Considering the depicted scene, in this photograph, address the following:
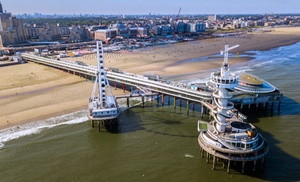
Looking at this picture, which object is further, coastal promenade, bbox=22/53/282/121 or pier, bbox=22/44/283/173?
coastal promenade, bbox=22/53/282/121

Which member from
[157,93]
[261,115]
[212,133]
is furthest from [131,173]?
[261,115]

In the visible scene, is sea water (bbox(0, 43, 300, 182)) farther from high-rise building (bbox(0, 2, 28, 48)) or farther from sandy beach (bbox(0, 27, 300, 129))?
high-rise building (bbox(0, 2, 28, 48))

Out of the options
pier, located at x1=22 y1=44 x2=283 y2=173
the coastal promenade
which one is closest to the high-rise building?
pier, located at x1=22 y1=44 x2=283 y2=173

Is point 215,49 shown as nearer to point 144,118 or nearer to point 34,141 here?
point 144,118

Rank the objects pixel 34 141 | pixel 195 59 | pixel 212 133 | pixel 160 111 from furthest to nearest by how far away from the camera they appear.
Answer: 1. pixel 195 59
2. pixel 160 111
3. pixel 34 141
4. pixel 212 133

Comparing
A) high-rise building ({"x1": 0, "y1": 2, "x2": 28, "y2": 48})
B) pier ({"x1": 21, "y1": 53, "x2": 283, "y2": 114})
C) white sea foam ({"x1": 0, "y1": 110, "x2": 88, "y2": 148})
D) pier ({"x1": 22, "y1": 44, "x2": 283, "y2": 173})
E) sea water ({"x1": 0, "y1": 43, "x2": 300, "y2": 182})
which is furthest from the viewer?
high-rise building ({"x1": 0, "y1": 2, "x2": 28, "y2": 48})

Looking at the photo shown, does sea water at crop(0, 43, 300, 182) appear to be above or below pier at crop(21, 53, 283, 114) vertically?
below

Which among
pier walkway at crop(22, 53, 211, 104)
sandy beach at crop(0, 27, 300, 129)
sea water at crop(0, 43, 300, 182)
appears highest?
pier walkway at crop(22, 53, 211, 104)

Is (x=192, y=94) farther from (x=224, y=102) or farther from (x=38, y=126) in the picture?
(x=38, y=126)

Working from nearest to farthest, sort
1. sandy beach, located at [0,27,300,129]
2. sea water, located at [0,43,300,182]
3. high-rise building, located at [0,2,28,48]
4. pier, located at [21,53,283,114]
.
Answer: sea water, located at [0,43,300,182]
pier, located at [21,53,283,114]
sandy beach, located at [0,27,300,129]
high-rise building, located at [0,2,28,48]
